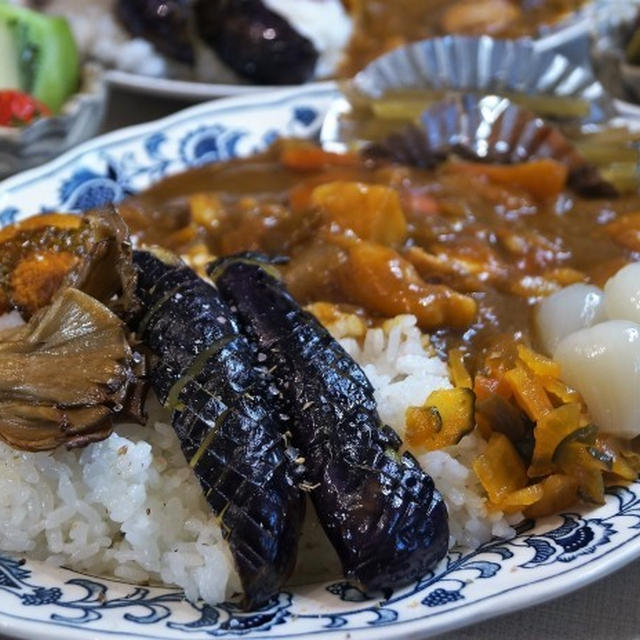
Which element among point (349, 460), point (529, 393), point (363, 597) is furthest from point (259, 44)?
point (363, 597)

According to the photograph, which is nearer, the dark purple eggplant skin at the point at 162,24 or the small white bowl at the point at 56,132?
the small white bowl at the point at 56,132

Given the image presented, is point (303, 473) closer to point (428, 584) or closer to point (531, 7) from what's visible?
point (428, 584)

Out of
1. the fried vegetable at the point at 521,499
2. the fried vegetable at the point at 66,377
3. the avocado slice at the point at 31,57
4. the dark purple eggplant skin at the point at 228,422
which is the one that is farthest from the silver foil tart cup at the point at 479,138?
the fried vegetable at the point at 66,377

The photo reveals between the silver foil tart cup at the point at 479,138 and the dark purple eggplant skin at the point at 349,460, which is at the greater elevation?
the silver foil tart cup at the point at 479,138

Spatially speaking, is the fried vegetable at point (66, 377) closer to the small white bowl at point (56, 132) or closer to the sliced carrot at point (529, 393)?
the sliced carrot at point (529, 393)

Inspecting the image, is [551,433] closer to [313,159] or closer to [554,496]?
[554,496]
